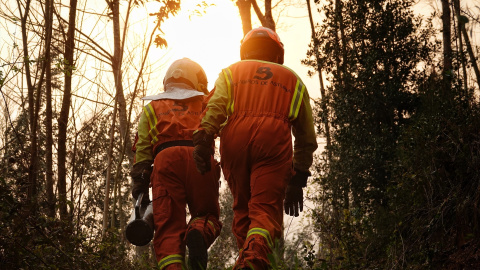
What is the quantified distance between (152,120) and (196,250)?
5.01 feet

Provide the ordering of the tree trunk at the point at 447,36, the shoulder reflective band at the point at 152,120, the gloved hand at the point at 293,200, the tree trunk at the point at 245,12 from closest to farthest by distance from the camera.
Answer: the gloved hand at the point at 293,200 < the shoulder reflective band at the point at 152,120 < the tree trunk at the point at 245,12 < the tree trunk at the point at 447,36

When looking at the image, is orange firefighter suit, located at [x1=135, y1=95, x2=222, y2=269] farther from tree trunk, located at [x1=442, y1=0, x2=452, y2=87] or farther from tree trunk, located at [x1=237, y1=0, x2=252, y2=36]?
tree trunk, located at [x1=442, y1=0, x2=452, y2=87]

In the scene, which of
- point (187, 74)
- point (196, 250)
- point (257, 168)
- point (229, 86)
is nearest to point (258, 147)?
point (257, 168)

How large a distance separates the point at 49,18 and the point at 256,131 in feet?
9.77

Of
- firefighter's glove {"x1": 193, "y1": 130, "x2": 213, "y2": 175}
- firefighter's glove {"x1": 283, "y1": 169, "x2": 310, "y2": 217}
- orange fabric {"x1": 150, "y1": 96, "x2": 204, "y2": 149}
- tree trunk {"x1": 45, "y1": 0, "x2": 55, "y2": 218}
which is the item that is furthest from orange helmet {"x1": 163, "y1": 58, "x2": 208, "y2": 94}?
firefighter's glove {"x1": 283, "y1": 169, "x2": 310, "y2": 217}

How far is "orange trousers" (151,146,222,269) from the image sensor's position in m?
4.94

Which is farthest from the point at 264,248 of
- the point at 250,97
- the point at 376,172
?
the point at 376,172

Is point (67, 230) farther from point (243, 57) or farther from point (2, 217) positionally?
point (243, 57)

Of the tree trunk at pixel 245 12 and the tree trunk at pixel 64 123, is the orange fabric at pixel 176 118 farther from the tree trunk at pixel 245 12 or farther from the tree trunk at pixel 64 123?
the tree trunk at pixel 245 12

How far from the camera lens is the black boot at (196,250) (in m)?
4.41

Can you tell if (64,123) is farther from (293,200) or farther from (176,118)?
(293,200)

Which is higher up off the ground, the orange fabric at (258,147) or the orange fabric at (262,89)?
the orange fabric at (262,89)

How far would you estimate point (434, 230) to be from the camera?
16.2ft

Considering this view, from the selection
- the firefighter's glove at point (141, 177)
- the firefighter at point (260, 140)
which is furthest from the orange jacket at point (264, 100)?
the firefighter's glove at point (141, 177)
